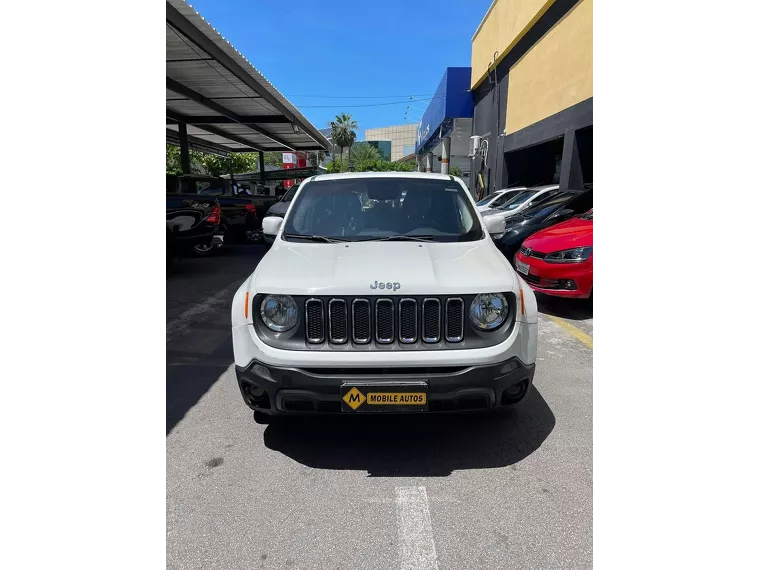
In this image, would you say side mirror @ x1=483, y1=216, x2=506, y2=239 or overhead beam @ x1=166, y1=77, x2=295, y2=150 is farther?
overhead beam @ x1=166, y1=77, x2=295, y2=150

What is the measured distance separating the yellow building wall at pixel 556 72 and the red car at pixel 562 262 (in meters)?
7.25

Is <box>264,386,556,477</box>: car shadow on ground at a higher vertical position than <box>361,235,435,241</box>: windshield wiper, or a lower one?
lower

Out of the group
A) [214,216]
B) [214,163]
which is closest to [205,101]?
[214,216]

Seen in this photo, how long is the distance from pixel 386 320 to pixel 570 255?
4017 mm

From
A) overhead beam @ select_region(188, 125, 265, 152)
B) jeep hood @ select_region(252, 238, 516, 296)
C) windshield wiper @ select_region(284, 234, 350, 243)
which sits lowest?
jeep hood @ select_region(252, 238, 516, 296)

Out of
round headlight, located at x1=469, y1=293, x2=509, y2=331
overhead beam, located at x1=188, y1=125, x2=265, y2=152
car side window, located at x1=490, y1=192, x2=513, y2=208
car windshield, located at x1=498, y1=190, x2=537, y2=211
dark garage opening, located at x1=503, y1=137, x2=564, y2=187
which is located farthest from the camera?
overhead beam, located at x1=188, y1=125, x2=265, y2=152

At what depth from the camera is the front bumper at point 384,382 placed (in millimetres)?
2451

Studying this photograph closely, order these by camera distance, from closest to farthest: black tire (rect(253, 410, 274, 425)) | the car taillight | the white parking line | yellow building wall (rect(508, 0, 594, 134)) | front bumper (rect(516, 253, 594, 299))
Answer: the white parking line, black tire (rect(253, 410, 274, 425)), front bumper (rect(516, 253, 594, 299)), the car taillight, yellow building wall (rect(508, 0, 594, 134))

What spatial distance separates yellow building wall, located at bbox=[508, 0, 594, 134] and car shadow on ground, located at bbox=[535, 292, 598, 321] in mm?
A: 7185

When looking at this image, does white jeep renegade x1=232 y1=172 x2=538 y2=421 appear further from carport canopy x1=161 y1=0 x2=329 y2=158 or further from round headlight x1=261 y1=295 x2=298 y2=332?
carport canopy x1=161 y1=0 x2=329 y2=158

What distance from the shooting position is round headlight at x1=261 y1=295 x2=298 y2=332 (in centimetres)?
257

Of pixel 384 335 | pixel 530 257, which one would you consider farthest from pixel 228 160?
pixel 384 335

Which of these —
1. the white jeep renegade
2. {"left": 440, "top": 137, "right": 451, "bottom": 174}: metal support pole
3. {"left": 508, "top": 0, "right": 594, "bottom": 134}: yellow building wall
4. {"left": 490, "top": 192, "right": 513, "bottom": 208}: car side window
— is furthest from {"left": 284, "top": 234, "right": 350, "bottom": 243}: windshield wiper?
{"left": 440, "top": 137, "right": 451, "bottom": 174}: metal support pole
